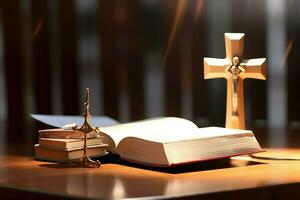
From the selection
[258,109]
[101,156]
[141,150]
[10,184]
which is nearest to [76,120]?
[101,156]

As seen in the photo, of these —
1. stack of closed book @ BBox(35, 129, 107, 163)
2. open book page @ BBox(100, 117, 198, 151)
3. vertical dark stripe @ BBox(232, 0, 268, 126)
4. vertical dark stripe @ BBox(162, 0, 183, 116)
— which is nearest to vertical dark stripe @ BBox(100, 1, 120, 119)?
vertical dark stripe @ BBox(162, 0, 183, 116)

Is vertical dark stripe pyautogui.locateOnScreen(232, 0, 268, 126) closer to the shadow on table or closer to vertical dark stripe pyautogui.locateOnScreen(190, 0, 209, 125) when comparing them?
vertical dark stripe pyautogui.locateOnScreen(190, 0, 209, 125)

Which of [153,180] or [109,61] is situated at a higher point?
[109,61]

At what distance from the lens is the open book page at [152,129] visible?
1.02 metres

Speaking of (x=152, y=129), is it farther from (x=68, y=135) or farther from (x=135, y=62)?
(x=135, y=62)

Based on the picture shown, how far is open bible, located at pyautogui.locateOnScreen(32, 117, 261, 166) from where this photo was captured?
2.97 feet

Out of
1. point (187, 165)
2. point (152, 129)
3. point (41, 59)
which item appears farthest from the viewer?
point (41, 59)

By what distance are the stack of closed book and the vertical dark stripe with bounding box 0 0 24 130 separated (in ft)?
1.94

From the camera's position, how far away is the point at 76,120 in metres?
1.26

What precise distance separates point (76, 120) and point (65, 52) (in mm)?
373

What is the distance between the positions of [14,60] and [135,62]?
1.05 feet

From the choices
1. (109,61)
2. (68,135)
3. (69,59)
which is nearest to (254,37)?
(109,61)

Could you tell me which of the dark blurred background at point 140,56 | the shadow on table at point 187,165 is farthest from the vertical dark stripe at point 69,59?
the shadow on table at point 187,165

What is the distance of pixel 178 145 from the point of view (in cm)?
91
